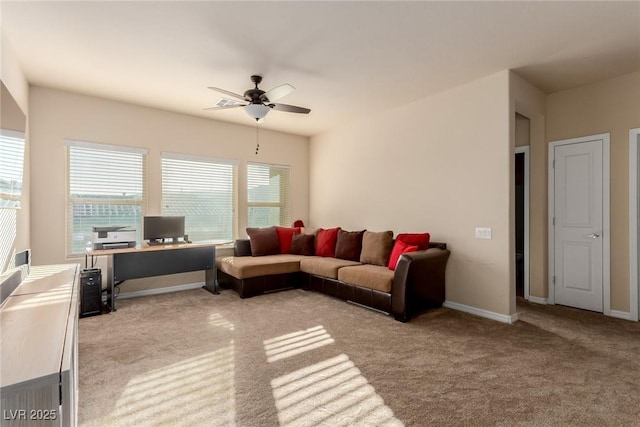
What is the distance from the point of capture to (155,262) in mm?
4164

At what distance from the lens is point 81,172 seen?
419cm

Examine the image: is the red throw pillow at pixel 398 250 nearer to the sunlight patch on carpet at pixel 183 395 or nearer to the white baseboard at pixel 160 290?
the sunlight patch on carpet at pixel 183 395

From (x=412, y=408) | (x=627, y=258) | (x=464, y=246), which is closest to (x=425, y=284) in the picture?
(x=464, y=246)

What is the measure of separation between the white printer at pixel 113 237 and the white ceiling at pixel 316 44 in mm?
1786

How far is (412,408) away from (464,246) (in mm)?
2420

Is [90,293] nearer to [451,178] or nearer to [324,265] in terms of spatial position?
[324,265]

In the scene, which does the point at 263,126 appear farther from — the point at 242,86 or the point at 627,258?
the point at 627,258

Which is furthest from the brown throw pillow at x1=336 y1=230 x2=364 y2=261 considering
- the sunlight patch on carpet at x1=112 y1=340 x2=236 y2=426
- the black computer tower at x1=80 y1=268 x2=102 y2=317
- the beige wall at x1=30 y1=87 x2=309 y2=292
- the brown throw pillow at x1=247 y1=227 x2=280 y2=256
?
the black computer tower at x1=80 y1=268 x2=102 y2=317

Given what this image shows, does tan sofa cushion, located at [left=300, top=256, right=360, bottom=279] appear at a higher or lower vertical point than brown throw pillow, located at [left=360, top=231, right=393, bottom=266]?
lower

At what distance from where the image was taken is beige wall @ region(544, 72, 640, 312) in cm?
353

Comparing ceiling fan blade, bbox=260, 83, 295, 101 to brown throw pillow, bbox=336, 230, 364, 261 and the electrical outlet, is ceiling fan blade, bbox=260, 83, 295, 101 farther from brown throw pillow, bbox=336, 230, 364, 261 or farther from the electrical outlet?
the electrical outlet

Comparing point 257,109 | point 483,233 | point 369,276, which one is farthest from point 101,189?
point 483,233

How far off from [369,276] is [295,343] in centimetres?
130

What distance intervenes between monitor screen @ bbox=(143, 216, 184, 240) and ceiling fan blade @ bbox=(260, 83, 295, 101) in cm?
233
